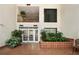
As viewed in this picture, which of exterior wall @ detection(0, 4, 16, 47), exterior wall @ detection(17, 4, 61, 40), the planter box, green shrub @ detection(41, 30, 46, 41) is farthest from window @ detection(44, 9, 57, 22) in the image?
exterior wall @ detection(0, 4, 16, 47)

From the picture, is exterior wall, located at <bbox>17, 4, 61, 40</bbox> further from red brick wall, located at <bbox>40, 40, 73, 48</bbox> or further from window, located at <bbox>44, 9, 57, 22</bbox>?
red brick wall, located at <bbox>40, 40, 73, 48</bbox>

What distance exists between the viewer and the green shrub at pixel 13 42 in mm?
4014

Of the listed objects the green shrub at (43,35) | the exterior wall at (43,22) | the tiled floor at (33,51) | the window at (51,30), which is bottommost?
the tiled floor at (33,51)

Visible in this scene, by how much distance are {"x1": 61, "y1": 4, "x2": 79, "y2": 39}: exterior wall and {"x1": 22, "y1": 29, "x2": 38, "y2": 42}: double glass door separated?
386 millimetres

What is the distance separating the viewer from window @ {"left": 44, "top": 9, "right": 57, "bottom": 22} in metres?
4.07

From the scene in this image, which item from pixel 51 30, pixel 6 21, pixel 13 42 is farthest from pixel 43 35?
pixel 6 21

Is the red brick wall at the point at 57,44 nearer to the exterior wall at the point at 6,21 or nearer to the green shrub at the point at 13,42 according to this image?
the green shrub at the point at 13,42

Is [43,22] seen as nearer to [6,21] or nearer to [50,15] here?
[50,15]

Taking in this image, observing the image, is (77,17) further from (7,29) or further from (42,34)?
(7,29)

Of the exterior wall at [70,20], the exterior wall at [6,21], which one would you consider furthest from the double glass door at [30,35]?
the exterior wall at [70,20]

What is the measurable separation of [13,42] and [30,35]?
0.25 metres

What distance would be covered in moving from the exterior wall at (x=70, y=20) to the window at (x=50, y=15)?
110 mm

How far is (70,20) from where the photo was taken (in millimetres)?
4078
